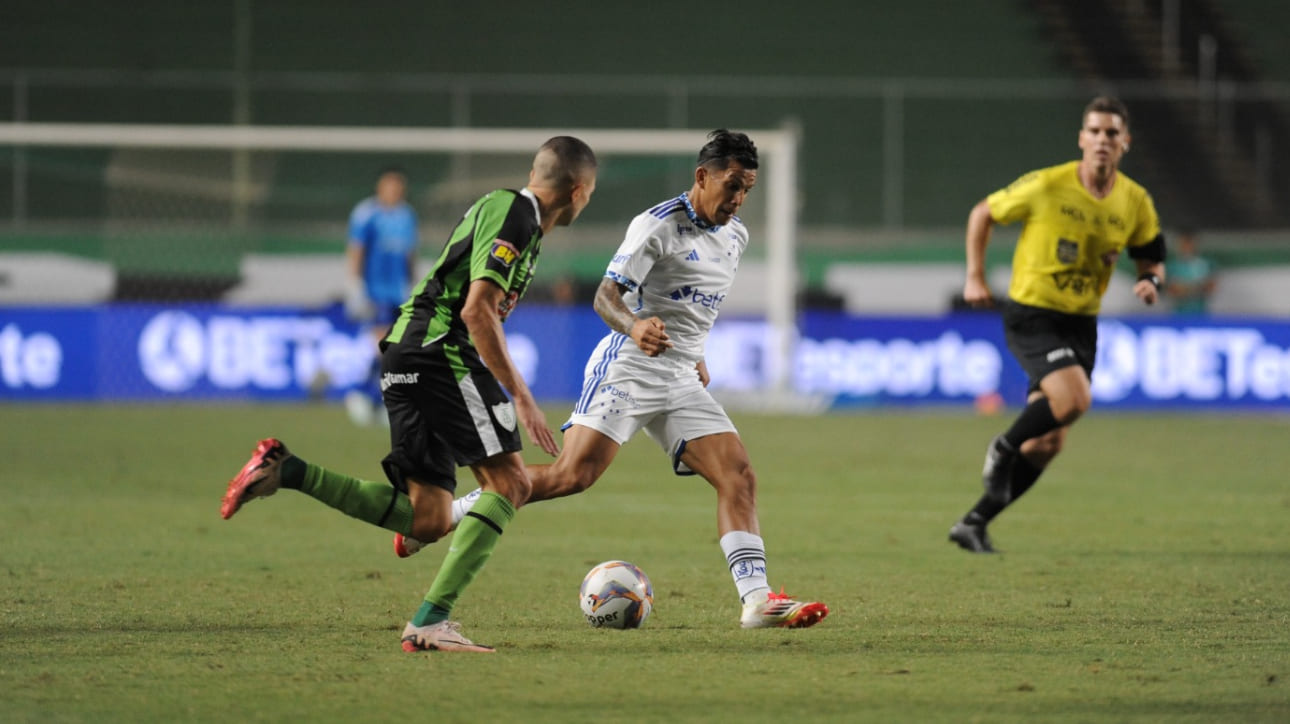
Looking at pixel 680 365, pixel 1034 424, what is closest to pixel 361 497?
pixel 680 365

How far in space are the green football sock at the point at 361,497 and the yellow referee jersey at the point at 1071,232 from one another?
3.73 meters

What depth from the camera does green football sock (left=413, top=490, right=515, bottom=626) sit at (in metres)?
5.25

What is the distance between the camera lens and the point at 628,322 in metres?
5.80

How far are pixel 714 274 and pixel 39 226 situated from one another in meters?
17.9

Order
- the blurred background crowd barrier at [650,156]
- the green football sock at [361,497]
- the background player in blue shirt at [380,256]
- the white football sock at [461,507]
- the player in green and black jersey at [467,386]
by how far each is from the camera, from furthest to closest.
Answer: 1. the blurred background crowd barrier at [650,156]
2. the background player in blue shirt at [380,256]
3. the white football sock at [461,507]
4. the green football sock at [361,497]
5. the player in green and black jersey at [467,386]

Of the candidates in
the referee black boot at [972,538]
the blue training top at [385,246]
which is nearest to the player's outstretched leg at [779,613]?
the referee black boot at [972,538]

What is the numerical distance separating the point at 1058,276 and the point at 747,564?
3.18 metres

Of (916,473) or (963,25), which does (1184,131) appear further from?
(916,473)

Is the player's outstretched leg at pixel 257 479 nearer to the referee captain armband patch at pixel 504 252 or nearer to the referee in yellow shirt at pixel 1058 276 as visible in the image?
the referee captain armband patch at pixel 504 252

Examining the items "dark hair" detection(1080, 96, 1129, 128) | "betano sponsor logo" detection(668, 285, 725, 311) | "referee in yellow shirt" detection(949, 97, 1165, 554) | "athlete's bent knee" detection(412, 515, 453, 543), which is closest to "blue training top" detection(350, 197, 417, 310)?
"referee in yellow shirt" detection(949, 97, 1165, 554)

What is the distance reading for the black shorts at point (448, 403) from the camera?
17.8ft

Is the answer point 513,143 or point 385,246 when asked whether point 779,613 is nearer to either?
point 385,246

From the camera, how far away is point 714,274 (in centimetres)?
623

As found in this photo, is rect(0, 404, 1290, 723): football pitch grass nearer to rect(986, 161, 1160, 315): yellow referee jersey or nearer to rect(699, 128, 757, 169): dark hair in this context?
rect(986, 161, 1160, 315): yellow referee jersey
